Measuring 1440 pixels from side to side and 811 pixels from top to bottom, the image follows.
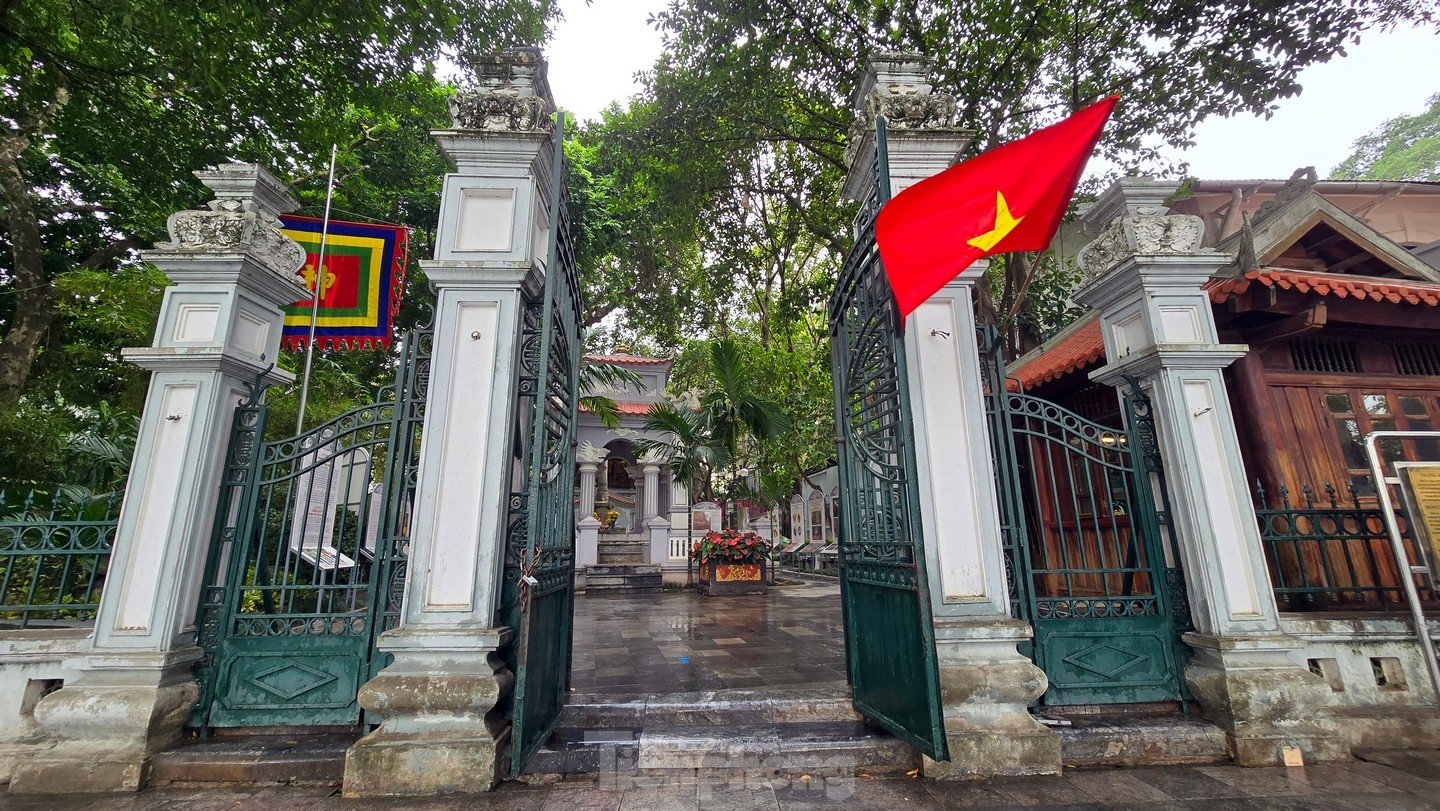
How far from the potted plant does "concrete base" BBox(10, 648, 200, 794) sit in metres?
10.1

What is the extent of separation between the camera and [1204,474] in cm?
394

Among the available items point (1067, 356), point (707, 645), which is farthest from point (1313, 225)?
point (707, 645)

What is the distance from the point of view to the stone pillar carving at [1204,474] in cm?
349

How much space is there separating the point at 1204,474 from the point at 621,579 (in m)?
12.5

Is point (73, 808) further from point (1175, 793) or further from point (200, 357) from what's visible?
point (1175, 793)

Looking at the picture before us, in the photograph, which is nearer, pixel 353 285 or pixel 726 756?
pixel 726 756

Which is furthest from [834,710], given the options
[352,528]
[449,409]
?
[352,528]

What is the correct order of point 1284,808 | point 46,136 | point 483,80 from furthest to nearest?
point 46,136, point 483,80, point 1284,808

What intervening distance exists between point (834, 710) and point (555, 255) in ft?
11.3

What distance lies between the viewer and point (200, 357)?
3.81 metres

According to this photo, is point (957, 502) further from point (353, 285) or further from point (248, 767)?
point (353, 285)

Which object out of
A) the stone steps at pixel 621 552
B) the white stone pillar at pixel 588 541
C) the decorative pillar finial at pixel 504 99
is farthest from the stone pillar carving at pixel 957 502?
the stone steps at pixel 621 552

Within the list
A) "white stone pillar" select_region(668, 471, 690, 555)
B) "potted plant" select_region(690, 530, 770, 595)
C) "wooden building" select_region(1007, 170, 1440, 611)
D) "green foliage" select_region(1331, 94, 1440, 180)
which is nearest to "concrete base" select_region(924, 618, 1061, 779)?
"wooden building" select_region(1007, 170, 1440, 611)

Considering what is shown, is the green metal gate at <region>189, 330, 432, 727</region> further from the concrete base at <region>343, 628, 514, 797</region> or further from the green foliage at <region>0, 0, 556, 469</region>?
A: the green foliage at <region>0, 0, 556, 469</region>
